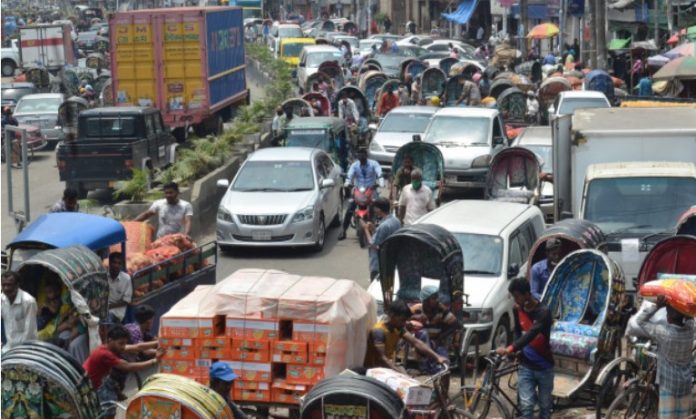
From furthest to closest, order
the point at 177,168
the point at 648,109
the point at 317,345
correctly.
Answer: the point at 177,168 < the point at 648,109 < the point at 317,345

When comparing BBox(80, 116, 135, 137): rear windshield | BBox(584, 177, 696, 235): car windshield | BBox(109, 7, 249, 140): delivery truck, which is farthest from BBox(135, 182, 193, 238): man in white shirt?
BBox(109, 7, 249, 140): delivery truck

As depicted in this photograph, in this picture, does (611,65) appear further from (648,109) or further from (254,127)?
(648,109)

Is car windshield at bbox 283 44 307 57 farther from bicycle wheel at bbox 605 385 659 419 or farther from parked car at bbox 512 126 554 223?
bicycle wheel at bbox 605 385 659 419

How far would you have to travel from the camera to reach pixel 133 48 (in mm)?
30984

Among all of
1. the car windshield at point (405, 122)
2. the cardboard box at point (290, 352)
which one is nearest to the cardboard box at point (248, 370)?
the cardboard box at point (290, 352)

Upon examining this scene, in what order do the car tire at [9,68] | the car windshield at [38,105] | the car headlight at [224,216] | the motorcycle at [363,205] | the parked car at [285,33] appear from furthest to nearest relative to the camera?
the parked car at [285,33] < the car tire at [9,68] < the car windshield at [38,105] < the motorcycle at [363,205] < the car headlight at [224,216]

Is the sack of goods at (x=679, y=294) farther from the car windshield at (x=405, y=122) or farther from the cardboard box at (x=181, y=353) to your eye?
the car windshield at (x=405, y=122)

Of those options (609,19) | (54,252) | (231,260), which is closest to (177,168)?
(231,260)

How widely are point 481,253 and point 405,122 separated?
12.9m

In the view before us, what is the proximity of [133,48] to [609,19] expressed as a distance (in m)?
26.0

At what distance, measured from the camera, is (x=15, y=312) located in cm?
1159

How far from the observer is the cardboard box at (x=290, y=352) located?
35.6 feet

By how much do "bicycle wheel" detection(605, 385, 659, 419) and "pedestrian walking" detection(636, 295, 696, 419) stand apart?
28 centimetres

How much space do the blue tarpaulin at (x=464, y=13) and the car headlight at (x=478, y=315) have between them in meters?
57.9
